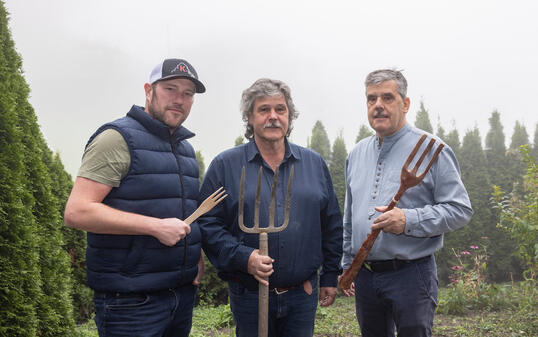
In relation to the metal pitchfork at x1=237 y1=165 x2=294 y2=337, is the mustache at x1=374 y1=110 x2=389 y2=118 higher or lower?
higher

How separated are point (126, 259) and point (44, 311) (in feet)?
6.17

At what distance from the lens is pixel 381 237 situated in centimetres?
270

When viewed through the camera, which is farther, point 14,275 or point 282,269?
point 14,275

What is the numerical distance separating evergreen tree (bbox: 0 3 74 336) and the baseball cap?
56.9 inches

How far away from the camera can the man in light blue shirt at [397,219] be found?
2.56m

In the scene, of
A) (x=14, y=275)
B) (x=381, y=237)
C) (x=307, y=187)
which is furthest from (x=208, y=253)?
(x=14, y=275)

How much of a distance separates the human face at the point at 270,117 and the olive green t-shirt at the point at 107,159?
2.85ft

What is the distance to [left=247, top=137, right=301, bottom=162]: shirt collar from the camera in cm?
269

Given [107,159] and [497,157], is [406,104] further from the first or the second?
[497,157]

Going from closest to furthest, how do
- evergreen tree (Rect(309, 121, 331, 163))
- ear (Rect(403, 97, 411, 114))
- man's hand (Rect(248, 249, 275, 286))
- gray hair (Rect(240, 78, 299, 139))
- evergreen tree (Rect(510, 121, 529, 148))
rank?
man's hand (Rect(248, 249, 275, 286)) < gray hair (Rect(240, 78, 299, 139)) < ear (Rect(403, 97, 411, 114)) < evergreen tree (Rect(309, 121, 331, 163)) < evergreen tree (Rect(510, 121, 529, 148))

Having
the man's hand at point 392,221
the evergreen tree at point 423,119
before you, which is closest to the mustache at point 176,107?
the man's hand at point 392,221

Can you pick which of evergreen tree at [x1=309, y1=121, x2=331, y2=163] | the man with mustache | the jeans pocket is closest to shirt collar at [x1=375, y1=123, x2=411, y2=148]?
the man with mustache

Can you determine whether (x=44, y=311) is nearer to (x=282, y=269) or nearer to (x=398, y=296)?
(x=282, y=269)

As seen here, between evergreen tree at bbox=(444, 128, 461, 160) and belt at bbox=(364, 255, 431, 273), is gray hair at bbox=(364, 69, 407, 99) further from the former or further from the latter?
evergreen tree at bbox=(444, 128, 461, 160)
